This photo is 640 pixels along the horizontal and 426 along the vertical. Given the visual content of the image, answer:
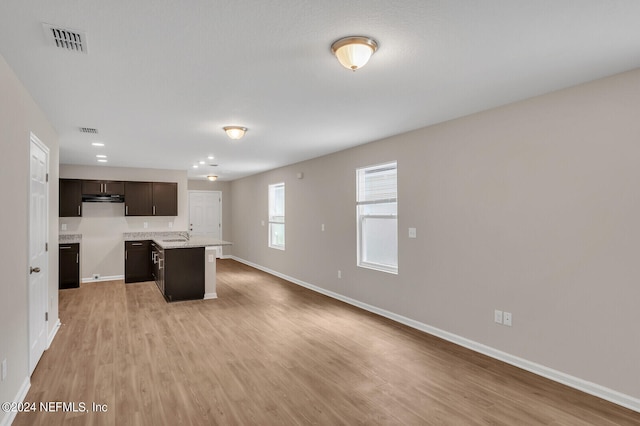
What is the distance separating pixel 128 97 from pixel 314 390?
2995 mm

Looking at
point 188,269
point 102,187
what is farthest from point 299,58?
point 102,187

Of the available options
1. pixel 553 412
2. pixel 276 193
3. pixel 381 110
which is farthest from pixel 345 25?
pixel 276 193

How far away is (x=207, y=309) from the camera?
18.2 ft

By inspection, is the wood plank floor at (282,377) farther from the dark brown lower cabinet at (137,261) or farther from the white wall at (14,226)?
the dark brown lower cabinet at (137,261)

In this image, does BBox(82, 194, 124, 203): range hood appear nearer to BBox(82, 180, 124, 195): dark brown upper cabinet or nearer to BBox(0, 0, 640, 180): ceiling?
BBox(82, 180, 124, 195): dark brown upper cabinet

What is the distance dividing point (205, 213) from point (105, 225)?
11.8ft

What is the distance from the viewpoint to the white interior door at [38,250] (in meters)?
3.27

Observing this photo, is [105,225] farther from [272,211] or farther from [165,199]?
[272,211]

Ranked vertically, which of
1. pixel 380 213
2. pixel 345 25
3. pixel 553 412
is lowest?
pixel 553 412

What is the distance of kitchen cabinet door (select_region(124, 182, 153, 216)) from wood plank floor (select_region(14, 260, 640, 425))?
3330 mm

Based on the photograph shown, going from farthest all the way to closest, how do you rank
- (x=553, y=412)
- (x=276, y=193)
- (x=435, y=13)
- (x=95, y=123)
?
(x=276, y=193), (x=95, y=123), (x=553, y=412), (x=435, y=13)

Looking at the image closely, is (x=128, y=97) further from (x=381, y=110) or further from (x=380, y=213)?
(x=380, y=213)

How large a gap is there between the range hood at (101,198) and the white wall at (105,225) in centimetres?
11

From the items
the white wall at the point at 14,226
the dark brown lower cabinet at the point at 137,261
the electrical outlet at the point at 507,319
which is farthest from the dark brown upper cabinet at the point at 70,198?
the electrical outlet at the point at 507,319
